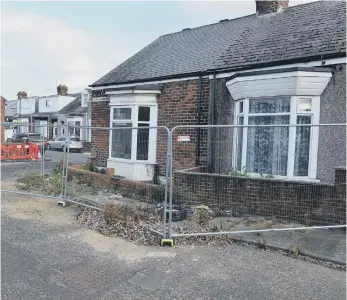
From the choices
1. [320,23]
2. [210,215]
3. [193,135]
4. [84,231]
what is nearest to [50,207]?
[84,231]

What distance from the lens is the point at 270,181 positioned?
656 centimetres

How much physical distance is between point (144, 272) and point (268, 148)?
15.3ft

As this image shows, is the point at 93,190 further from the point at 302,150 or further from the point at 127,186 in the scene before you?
the point at 302,150

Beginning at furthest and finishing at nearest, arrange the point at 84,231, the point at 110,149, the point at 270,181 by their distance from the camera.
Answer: the point at 110,149 → the point at 270,181 → the point at 84,231

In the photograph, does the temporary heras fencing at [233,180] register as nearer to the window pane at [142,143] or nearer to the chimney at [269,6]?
the window pane at [142,143]

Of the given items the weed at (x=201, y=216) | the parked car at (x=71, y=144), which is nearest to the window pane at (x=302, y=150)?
the weed at (x=201, y=216)

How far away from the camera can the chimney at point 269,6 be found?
37.6ft

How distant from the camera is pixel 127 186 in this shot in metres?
8.42

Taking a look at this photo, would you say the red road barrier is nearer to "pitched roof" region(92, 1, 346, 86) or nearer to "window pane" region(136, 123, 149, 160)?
"pitched roof" region(92, 1, 346, 86)

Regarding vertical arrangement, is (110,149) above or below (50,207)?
above

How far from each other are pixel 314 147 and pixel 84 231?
5.19 metres

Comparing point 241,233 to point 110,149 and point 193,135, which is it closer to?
point 193,135

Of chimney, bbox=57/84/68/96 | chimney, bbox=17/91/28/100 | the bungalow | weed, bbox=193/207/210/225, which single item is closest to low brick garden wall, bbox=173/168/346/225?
weed, bbox=193/207/210/225

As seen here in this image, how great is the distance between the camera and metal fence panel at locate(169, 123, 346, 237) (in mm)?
6012
